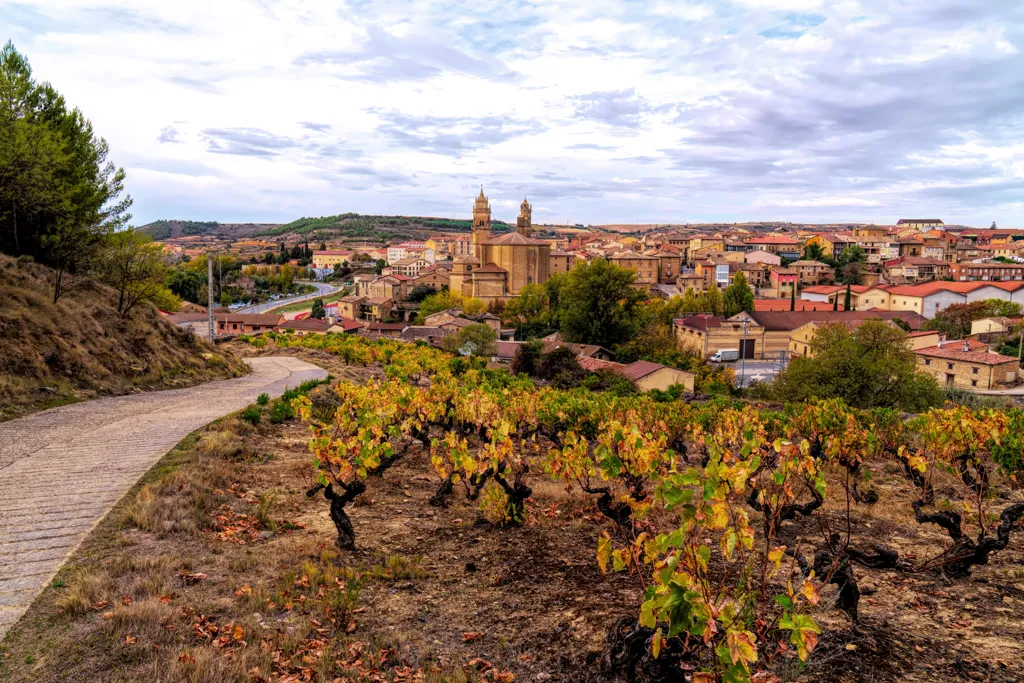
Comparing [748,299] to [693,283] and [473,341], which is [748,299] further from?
[473,341]

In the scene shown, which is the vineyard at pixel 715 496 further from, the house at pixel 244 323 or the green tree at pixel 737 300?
the green tree at pixel 737 300

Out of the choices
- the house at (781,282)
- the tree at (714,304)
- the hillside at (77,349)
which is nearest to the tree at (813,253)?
the house at (781,282)

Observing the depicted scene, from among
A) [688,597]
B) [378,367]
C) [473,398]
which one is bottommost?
[378,367]

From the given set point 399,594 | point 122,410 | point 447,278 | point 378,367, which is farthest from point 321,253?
point 399,594

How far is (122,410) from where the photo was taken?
13.3 m

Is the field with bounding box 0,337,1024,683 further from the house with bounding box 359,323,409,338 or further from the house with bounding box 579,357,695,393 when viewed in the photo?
the house with bounding box 359,323,409,338

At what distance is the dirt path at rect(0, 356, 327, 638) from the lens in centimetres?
613

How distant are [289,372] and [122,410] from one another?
9.65 metres

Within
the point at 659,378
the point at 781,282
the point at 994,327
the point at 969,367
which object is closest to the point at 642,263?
the point at 781,282

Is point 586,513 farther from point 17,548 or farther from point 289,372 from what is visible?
point 289,372

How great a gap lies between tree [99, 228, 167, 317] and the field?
12577 mm

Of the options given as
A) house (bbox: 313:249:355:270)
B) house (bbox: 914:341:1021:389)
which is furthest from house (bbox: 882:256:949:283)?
house (bbox: 313:249:355:270)

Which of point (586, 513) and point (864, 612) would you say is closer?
point (864, 612)

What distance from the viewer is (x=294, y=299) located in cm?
9169
